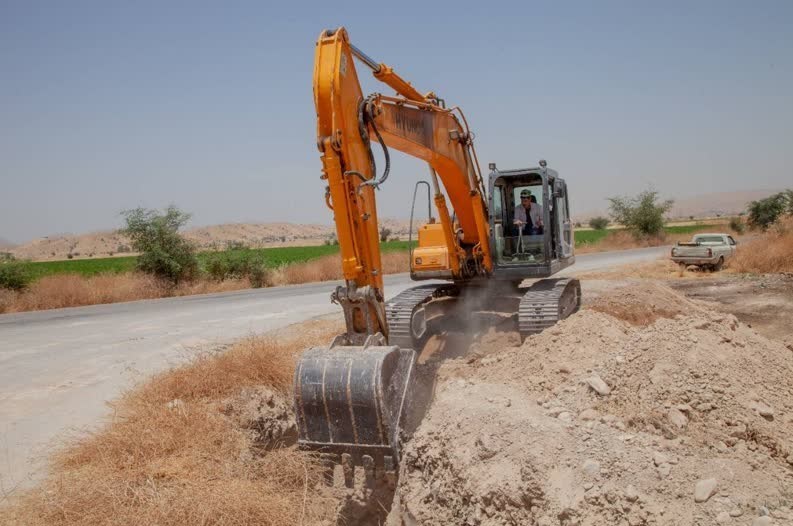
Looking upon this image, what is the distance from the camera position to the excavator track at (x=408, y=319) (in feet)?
26.6

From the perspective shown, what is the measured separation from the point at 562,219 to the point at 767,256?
14277mm

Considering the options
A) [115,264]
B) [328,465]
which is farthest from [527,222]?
[115,264]

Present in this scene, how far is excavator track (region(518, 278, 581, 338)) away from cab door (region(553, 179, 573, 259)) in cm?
75

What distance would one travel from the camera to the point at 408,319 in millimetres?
8117

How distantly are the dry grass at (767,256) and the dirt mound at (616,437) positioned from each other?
15.1 m

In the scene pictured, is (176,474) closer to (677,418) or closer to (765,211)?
(677,418)

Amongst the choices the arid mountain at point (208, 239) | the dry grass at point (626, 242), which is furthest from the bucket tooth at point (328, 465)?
the arid mountain at point (208, 239)

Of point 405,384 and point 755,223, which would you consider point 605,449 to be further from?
point 755,223

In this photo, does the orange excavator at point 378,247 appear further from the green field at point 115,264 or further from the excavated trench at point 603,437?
the green field at point 115,264

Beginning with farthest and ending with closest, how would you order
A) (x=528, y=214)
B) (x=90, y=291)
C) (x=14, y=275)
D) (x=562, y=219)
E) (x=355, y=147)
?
(x=90, y=291) → (x=14, y=275) → (x=562, y=219) → (x=528, y=214) → (x=355, y=147)

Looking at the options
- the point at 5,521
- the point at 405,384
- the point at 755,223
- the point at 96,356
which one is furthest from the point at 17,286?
the point at 755,223

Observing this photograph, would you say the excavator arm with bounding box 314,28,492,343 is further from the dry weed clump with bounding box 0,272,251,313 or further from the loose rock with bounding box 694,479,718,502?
the dry weed clump with bounding box 0,272,251,313

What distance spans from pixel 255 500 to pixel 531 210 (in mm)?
6386

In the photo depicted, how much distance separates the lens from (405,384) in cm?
512
